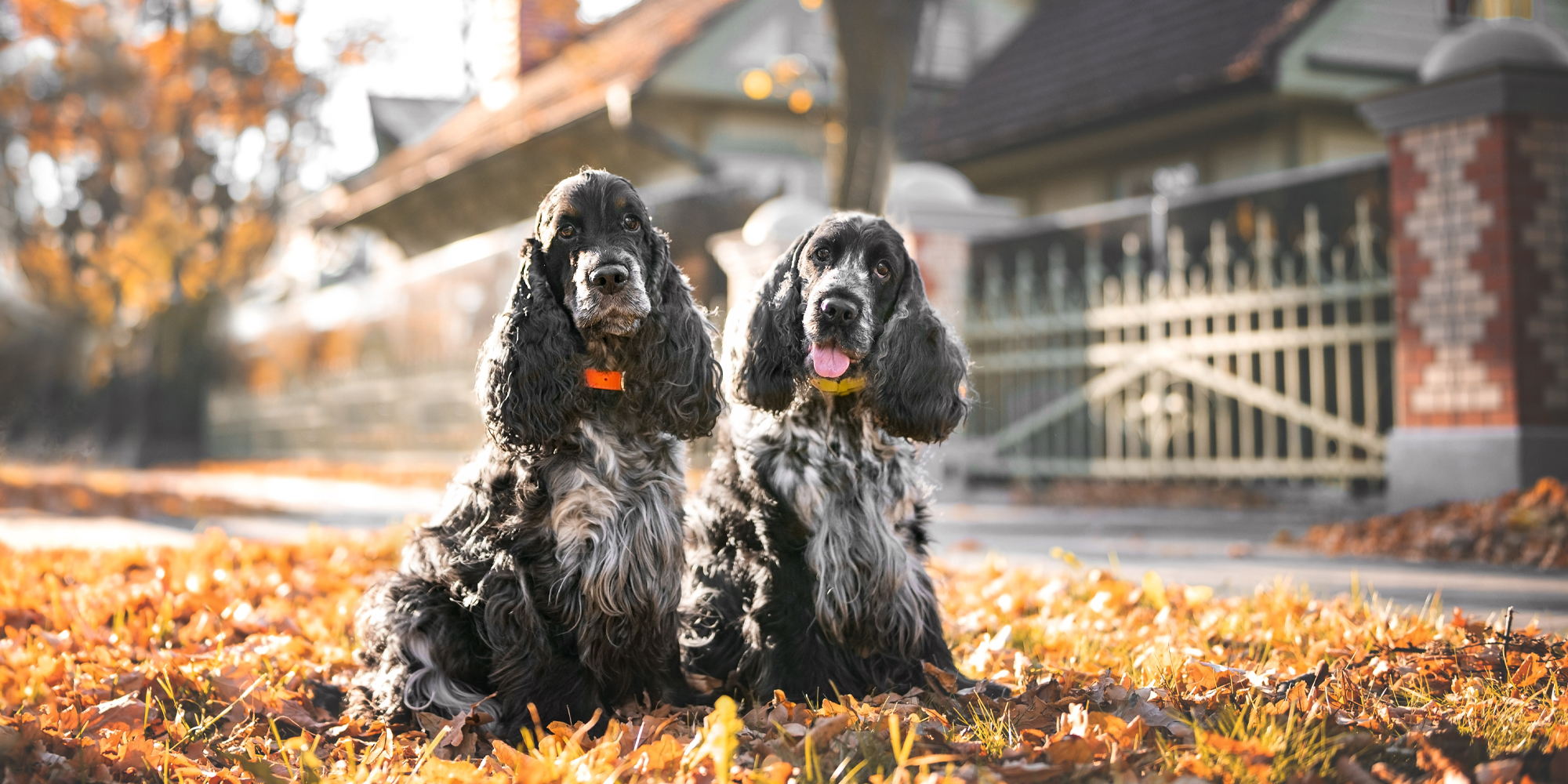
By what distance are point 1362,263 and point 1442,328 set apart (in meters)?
1.05

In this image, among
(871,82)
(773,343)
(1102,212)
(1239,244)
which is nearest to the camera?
(773,343)

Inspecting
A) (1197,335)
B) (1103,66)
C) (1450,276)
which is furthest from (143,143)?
(1450,276)

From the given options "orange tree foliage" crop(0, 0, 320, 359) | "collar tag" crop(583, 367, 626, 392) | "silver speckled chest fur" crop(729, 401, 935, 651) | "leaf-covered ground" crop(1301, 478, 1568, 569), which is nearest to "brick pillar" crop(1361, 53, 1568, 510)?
"leaf-covered ground" crop(1301, 478, 1568, 569)

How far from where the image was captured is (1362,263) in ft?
27.1

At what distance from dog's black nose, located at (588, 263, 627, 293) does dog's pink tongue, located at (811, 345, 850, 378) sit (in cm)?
54

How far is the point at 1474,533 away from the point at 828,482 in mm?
4857

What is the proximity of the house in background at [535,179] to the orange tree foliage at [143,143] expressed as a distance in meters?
2.64

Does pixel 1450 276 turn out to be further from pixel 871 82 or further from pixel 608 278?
pixel 608 278

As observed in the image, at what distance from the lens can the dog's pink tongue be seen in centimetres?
291

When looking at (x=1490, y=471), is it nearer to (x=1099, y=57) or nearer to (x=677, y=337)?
(x=677, y=337)

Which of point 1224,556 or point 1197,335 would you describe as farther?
point 1197,335

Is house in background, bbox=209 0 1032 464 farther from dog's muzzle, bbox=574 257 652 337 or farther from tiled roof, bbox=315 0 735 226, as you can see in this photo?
dog's muzzle, bbox=574 257 652 337

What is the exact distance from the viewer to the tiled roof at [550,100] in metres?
16.1

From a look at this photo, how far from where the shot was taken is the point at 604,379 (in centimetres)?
285
